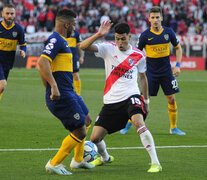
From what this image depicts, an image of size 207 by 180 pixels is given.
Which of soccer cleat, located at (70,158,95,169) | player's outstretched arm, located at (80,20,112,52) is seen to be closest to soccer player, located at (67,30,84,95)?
player's outstretched arm, located at (80,20,112,52)

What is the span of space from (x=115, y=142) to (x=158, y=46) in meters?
2.37

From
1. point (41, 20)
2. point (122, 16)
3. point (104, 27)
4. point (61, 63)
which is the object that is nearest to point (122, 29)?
point (104, 27)

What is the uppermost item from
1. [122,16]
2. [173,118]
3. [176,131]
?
[122,16]

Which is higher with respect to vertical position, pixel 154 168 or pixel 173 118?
pixel 154 168

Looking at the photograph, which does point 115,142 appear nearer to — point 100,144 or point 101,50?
point 100,144

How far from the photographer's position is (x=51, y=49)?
645 centimetres

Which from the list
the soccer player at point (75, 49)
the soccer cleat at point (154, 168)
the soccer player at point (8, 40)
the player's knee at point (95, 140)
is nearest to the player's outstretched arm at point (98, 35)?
the player's knee at point (95, 140)

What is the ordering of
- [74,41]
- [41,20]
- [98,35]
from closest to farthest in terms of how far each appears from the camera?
1. [98,35]
2. [74,41]
3. [41,20]

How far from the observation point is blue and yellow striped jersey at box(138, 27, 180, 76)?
10516 mm

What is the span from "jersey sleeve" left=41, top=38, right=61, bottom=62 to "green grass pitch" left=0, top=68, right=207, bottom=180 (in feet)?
4.97

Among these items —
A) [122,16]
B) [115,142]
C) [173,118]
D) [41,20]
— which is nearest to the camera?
[115,142]

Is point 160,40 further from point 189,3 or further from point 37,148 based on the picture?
point 189,3

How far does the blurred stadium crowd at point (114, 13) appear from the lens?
119ft

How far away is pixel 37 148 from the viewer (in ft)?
28.1
